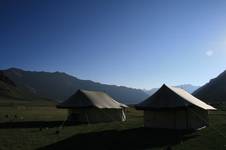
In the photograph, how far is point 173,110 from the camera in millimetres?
26453

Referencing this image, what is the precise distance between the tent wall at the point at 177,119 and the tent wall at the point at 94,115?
9.66m

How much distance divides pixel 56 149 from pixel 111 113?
68.8 feet

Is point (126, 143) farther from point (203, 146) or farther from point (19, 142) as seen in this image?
point (19, 142)

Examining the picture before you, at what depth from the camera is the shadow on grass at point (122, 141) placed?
18677mm

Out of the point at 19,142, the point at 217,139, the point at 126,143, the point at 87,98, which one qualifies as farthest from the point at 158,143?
the point at 87,98

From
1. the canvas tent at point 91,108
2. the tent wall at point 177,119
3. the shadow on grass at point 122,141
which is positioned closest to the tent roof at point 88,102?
the canvas tent at point 91,108

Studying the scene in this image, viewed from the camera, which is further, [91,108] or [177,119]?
[91,108]

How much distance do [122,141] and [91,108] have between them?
1595 centimetres

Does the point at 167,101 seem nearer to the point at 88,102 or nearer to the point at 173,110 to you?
the point at 173,110

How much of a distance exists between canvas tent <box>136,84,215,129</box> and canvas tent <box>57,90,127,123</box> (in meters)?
9.49

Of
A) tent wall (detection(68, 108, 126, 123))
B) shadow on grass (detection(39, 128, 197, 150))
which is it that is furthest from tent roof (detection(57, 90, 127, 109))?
shadow on grass (detection(39, 128, 197, 150))

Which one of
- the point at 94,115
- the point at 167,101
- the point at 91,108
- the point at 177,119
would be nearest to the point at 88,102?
the point at 91,108

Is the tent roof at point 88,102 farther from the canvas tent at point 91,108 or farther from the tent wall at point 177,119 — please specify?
the tent wall at point 177,119

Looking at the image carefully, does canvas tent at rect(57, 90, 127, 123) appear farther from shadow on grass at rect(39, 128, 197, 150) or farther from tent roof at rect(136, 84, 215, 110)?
shadow on grass at rect(39, 128, 197, 150)
